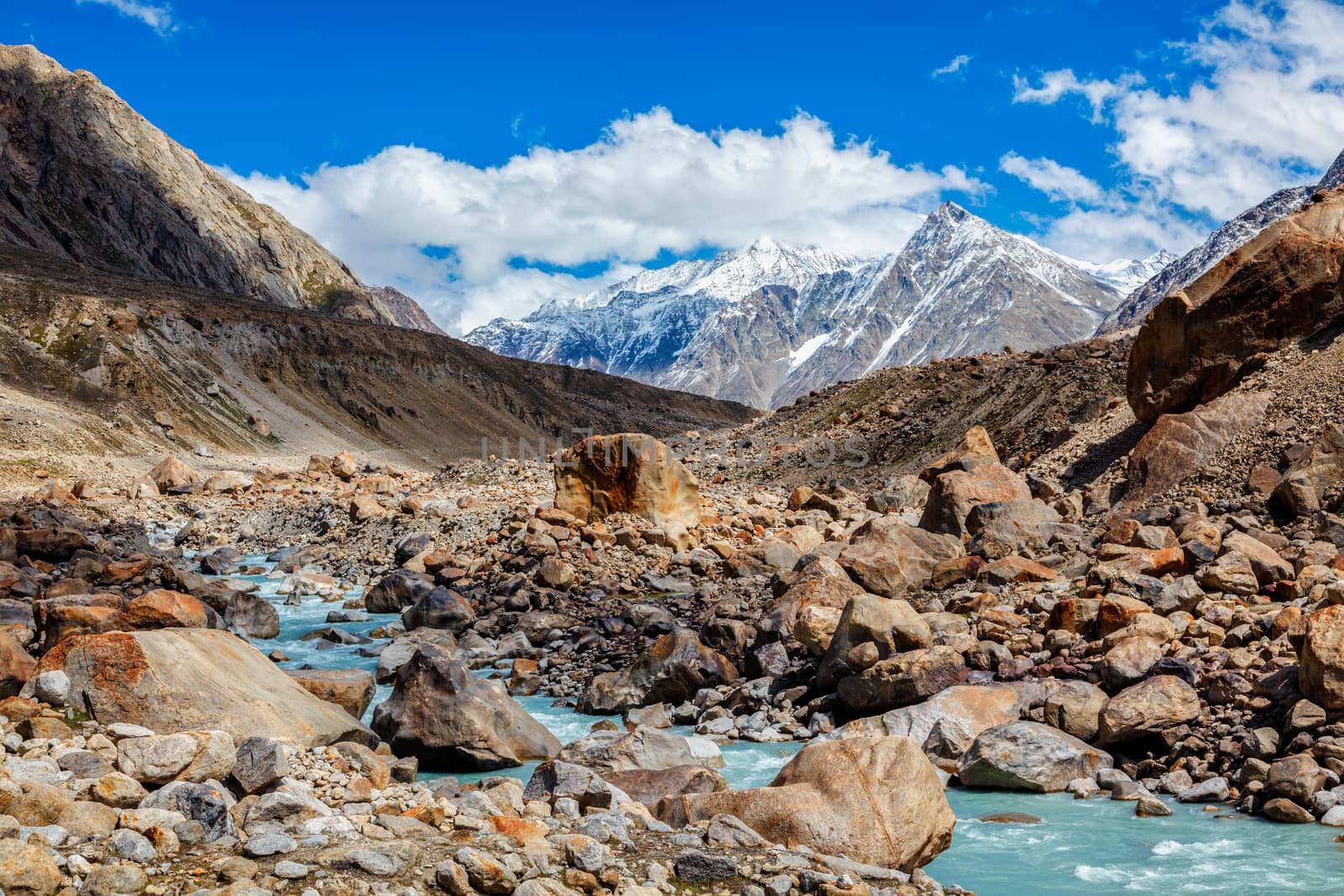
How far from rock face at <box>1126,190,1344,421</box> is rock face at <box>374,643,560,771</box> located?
64.0ft

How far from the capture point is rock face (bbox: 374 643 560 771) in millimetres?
11961

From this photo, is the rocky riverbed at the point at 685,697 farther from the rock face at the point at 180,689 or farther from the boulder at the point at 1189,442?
the boulder at the point at 1189,442

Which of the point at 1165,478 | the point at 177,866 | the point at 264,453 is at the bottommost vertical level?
the point at 177,866

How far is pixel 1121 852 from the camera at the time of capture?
9.32 m

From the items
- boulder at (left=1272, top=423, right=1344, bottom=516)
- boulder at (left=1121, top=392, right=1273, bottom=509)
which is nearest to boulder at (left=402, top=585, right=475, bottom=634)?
boulder at (left=1121, top=392, right=1273, bottom=509)

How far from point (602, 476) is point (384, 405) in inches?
2996

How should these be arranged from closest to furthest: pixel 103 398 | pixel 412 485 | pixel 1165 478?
1. pixel 1165 478
2. pixel 412 485
3. pixel 103 398

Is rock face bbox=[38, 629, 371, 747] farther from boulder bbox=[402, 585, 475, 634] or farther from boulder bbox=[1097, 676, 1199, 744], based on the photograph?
boulder bbox=[402, 585, 475, 634]

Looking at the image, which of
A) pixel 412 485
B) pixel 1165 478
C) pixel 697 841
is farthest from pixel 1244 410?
pixel 412 485

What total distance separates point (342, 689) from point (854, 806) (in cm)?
706

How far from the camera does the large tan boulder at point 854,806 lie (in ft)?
28.4

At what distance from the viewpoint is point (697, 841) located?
8.27 metres

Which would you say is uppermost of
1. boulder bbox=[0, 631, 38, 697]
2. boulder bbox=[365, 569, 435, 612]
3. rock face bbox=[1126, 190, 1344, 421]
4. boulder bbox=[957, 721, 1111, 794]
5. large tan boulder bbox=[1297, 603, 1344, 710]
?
rock face bbox=[1126, 190, 1344, 421]

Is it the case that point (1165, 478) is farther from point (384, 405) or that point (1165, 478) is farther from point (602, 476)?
point (384, 405)
